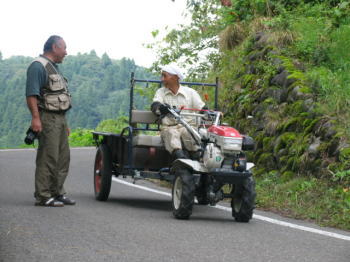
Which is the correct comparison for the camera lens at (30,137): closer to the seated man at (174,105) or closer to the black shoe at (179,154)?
the seated man at (174,105)

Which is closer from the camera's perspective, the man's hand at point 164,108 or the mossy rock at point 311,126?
the man's hand at point 164,108

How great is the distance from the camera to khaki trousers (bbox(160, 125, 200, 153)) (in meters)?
8.83

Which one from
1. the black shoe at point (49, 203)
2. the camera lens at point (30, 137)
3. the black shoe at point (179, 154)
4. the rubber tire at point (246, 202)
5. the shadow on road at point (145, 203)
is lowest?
the shadow on road at point (145, 203)

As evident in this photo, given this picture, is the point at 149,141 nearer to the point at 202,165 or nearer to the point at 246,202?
the point at 202,165

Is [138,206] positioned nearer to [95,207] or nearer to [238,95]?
[95,207]

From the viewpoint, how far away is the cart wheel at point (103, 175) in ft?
32.1

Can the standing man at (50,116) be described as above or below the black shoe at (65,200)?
above

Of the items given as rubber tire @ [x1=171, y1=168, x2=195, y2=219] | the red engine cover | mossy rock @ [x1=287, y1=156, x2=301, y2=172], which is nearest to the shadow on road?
rubber tire @ [x1=171, y1=168, x2=195, y2=219]

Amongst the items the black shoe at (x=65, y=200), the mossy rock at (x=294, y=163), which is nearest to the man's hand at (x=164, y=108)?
the black shoe at (x=65, y=200)

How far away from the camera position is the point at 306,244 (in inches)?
254

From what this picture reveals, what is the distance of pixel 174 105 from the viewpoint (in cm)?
932

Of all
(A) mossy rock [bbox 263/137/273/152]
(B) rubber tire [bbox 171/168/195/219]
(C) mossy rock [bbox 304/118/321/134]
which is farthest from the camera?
(A) mossy rock [bbox 263/137/273/152]

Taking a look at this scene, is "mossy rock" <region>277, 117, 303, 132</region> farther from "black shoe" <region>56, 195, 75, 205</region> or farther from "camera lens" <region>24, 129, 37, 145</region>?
"camera lens" <region>24, 129, 37, 145</region>

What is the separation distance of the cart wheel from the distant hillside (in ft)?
373
